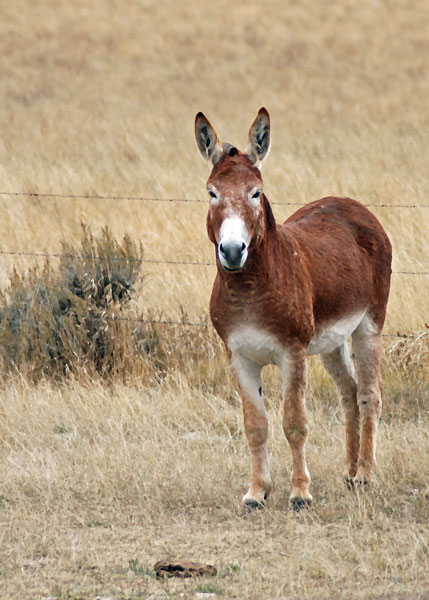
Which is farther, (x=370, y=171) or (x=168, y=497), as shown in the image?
(x=370, y=171)

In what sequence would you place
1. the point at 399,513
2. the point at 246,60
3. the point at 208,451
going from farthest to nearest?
1. the point at 246,60
2. the point at 208,451
3. the point at 399,513

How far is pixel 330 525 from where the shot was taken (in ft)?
19.6

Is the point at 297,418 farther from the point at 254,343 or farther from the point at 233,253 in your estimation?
the point at 233,253

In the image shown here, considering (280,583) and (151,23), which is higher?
(151,23)

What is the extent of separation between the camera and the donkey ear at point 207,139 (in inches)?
247

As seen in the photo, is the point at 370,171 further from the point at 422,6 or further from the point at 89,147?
the point at 422,6

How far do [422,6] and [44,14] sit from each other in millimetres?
11733

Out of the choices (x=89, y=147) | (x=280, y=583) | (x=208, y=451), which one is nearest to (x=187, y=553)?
(x=280, y=583)

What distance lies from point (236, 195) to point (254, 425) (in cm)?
139

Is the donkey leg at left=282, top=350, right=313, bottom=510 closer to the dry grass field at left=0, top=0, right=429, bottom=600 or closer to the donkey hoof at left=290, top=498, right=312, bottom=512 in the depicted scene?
the donkey hoof at left=290, top=498, right=312, bottom=512

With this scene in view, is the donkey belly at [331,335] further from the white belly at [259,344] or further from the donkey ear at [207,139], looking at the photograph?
the donkey ear at [207,139]

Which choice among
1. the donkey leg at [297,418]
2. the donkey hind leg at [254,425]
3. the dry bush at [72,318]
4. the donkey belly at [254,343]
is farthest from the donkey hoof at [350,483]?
the dry bush at [72,318]

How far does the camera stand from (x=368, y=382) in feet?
23.1

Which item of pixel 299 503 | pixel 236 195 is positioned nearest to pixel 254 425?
pixel 299 503
